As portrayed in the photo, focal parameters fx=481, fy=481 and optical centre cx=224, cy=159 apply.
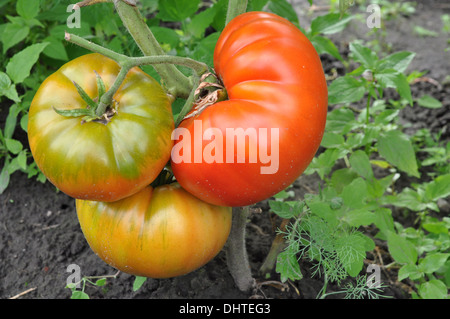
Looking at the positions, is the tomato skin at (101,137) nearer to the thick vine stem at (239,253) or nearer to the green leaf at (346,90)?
the thick vine stem at (239,253)

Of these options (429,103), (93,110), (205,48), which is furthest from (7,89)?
(429,103)

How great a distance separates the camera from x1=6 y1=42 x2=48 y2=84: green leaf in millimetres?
1534

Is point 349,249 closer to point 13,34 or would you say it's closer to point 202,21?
point 202,21

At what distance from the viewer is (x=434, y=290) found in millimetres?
1388

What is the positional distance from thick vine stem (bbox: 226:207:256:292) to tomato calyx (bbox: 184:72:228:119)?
→ 34 centimetres

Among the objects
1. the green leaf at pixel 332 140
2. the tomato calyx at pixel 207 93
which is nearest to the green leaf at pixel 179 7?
the tomato calyx at pixel 207 93

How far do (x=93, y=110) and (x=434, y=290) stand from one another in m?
1.08

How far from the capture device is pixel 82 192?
Answer: 38.1 inches

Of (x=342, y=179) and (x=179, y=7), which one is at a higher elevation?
(x=179, y=7)

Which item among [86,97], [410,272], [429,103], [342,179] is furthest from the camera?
[429,103]

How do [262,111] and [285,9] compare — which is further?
[285,9]

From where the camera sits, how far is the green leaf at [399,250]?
1.43 m

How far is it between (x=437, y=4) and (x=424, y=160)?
1479 mm

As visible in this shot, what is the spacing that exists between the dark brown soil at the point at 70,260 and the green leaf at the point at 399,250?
5.9 inches
